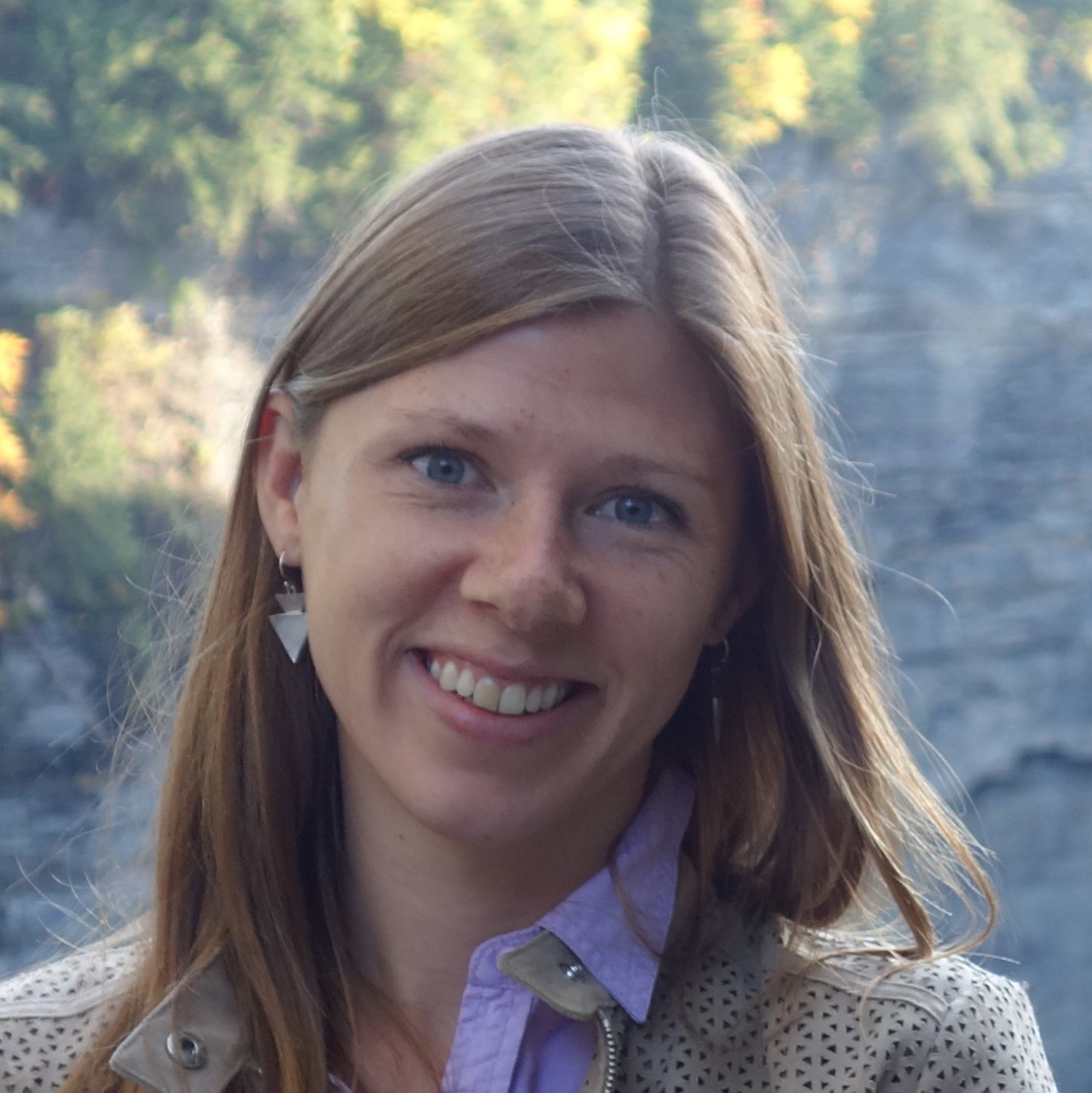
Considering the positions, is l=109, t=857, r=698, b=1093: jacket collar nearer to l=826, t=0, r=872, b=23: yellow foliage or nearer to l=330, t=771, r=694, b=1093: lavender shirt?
l=330, t=771, r=694, b=1093: lavender shirt

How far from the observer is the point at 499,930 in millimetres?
1079

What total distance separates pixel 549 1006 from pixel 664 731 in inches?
9.7

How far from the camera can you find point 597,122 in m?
1.83

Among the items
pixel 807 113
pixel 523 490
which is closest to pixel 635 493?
pixel 523 490

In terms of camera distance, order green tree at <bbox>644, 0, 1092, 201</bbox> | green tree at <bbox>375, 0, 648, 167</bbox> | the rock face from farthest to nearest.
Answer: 1. the rock face
2. green tree at <bbox>644, 0, 1092, 201</bbox>
3. green tree at <bbox>375, 0, 648, 167</bbox>

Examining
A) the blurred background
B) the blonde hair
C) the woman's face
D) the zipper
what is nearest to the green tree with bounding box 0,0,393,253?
the blurred background

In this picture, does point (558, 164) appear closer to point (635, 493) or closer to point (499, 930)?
point (635, 493)

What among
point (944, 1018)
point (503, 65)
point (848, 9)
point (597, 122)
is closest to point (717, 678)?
point (944, 1018)

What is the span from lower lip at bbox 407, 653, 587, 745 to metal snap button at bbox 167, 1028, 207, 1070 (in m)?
0.29

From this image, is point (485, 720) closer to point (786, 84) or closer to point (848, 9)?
point (786, 84)

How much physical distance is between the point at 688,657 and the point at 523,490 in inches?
6.6

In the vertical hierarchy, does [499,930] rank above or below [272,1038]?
above

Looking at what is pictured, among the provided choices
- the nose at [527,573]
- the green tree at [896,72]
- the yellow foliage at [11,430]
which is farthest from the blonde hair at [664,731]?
the green tree at [896,72]

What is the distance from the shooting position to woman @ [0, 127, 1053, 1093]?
0.98 m
